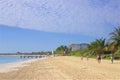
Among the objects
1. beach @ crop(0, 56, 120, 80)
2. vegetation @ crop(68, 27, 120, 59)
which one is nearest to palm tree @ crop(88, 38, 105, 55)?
vegetation @ crop(68, 27, 120, 59)

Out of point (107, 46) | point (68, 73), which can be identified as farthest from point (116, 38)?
point (68, 73)

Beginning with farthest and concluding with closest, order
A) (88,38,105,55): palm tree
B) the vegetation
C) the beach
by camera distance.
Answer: (88,38,105,55): palm tree < the vegetation < the beach

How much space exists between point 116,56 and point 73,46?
94.9 meters

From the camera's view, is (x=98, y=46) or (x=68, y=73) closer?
(x=68, y=73)

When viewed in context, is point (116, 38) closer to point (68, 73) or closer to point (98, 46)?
→ point (98, 46)

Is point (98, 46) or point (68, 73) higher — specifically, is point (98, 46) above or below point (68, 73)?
above

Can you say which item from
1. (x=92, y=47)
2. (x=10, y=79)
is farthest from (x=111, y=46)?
(x=10, y=79)

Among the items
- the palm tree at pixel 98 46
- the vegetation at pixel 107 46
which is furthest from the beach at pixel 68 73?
the palm tree at pixel 98 46

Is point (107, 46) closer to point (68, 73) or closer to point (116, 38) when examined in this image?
point (116, 38)

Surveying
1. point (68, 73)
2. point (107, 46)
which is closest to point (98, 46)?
point (107, 46)

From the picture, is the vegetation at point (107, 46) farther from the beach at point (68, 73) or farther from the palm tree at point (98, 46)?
the beach at point (68, 73)

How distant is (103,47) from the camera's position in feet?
222

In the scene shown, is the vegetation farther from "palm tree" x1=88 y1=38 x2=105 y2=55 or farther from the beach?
the beach

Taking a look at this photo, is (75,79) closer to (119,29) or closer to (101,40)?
(119,29)
